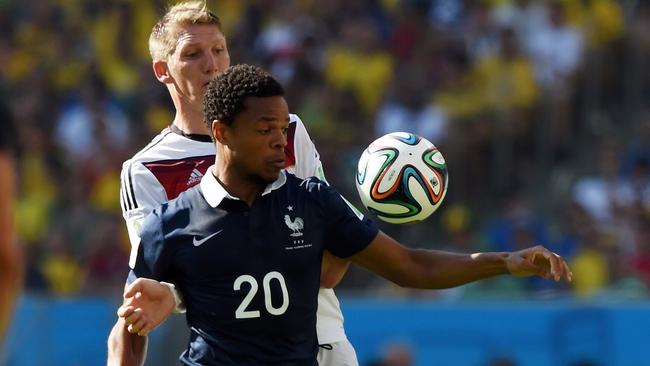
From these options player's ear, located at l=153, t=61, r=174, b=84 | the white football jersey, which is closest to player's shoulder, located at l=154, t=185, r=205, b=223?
the white football jersey

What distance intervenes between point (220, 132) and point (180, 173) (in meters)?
0.75

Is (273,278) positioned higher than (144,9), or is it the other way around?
(144,9)

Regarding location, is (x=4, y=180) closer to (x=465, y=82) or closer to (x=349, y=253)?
(x=349, y=253)

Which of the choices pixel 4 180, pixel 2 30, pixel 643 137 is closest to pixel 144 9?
pixel 2 30

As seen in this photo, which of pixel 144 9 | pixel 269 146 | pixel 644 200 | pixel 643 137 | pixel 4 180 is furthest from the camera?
pixel 144 9

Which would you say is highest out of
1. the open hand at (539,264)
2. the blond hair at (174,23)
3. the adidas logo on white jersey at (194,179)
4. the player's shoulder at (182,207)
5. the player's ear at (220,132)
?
the blond hair at (174,23)

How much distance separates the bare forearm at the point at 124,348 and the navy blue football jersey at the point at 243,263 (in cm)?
20

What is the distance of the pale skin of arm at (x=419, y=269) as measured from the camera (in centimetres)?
488

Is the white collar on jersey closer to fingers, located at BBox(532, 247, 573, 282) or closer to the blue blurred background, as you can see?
fingers, located at BBox(532, 247, 573, 282)

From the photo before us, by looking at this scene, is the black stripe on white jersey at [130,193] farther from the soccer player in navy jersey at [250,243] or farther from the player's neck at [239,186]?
the player's neck at [239,186]

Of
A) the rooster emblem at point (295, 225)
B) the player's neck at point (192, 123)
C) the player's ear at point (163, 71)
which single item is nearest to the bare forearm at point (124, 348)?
the rooster emblem at point (295, 225)

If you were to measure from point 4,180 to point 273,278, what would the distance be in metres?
1.51

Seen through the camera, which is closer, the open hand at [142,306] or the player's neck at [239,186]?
the open hand at [142,306]

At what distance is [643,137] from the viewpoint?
1266 centimetres
